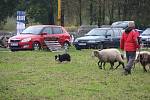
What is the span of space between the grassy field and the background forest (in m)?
44.2

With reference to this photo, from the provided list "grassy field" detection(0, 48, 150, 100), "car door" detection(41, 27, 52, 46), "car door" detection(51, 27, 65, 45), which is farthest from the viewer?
"car door" detection(51, 27, 65, 45)

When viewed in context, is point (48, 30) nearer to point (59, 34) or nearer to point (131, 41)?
point (59, 34)

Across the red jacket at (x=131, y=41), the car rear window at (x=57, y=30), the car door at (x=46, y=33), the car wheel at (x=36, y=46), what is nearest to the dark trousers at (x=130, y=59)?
the red jacket at (x=131, y=41)

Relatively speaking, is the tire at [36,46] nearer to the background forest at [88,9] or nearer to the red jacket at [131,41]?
the red jacket at [131,41]

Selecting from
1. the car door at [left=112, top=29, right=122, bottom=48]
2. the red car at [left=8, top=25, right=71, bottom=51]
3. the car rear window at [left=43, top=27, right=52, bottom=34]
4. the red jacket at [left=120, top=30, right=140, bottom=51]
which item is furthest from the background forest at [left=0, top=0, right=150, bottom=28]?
the red jacket at [left=120, top=30, right=140, bottom=51]

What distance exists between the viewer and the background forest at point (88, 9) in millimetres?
65062

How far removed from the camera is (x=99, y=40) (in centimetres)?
3206

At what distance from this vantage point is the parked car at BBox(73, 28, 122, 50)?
32.0m

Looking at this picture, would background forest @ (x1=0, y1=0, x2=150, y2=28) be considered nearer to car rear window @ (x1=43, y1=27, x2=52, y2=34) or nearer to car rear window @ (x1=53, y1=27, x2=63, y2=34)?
car rear window @ (x1=53, y1=27, x2=63, y2=34)

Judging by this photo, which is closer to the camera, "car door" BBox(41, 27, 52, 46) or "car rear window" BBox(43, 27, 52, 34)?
"car door" BBox(41, 27, 52, 46)

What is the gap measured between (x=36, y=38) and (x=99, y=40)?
4.50 meters

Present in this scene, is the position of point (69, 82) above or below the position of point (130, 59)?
below

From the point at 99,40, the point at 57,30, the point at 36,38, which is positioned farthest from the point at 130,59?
the point at 57,30

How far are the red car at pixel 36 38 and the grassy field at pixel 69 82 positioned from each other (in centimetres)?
921
